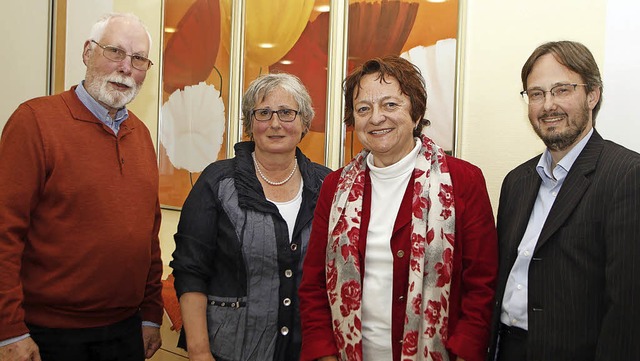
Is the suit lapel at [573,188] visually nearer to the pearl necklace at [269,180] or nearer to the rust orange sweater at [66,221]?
the pearl necklace at [269,180]

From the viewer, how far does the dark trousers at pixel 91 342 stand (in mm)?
2041

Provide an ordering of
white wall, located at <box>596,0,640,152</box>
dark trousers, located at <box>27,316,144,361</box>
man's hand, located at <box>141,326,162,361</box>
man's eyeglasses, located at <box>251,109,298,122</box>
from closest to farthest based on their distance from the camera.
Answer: white wall, located at <box>596,0,640,152</box>
dark trousers, located at <box>27,316,144,361</box>
man's eyeglasses, located at <box>251,109,298,122</box>
man's hand, located at <box>141,326,162,361</box>

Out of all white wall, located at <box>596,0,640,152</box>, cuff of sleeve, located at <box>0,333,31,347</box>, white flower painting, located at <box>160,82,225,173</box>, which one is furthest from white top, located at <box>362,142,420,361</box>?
white flower painting, located at <box>160,82,225,173</box>

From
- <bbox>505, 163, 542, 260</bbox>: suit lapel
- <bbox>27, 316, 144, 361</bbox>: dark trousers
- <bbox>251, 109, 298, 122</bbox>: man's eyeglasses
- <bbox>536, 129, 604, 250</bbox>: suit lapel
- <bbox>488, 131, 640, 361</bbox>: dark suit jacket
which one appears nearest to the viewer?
<bbox>488, 131, 640, 361</bbox>: dark suit jacket

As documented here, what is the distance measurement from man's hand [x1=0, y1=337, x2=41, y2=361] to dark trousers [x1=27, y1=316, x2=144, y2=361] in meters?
0.09

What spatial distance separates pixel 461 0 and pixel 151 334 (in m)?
1.88

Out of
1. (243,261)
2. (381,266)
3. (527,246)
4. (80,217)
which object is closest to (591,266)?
(527,246)

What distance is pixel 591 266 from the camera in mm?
1509

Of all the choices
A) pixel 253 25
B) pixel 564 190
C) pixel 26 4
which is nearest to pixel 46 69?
pixel 26 4

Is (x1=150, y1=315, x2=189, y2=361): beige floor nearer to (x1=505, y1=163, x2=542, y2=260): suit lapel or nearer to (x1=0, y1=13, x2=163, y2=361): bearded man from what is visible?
(x1=0, y1=13, x2=163, y2=361): bearded man

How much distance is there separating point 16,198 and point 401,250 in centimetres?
130

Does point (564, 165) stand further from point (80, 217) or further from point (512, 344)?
point (80, 217)

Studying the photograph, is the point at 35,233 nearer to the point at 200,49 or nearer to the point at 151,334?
the point at 151,334

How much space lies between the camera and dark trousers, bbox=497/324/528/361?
5.40 ft
